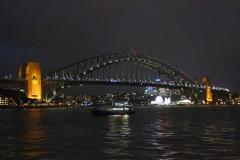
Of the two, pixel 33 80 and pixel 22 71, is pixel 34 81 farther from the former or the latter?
pixel 22 71

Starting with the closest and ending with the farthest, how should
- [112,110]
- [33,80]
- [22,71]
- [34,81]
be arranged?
[112,110] → [33,80] → [34,81] → [22,71]

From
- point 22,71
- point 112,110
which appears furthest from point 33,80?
point 112,110

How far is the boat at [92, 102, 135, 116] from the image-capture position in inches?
2182

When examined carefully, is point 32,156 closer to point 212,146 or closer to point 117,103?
point 212,146

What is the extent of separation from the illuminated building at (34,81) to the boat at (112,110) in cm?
5448

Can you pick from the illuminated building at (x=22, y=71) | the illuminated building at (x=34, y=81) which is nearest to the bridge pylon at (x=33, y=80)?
the illuminated building at (x=34, y=81)

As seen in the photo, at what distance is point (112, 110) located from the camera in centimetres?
5706

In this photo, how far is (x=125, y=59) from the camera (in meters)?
130

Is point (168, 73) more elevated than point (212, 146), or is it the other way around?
point (168, 73)

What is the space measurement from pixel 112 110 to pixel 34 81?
193 feet

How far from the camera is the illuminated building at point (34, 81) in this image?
11002cm

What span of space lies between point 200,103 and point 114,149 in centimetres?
14411

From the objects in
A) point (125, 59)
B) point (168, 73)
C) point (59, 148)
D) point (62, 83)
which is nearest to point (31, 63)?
point (62, 83)

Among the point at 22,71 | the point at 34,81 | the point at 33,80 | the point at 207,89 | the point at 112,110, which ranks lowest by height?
the point at 112,110
